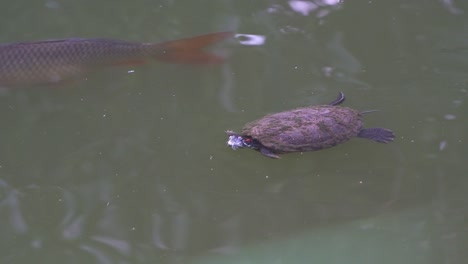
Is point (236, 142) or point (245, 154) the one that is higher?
point (236, 142)

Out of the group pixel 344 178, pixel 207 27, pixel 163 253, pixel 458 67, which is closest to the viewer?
pixel 163 253

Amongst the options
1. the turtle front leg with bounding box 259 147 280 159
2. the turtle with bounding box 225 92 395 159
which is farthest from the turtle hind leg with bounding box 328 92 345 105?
the turtle front leg with bounding box 259 147 280 159

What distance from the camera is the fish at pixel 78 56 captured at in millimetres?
3635

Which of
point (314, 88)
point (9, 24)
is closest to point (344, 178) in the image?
point (314, 88)

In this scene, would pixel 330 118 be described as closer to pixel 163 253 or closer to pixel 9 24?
pixel 163 253

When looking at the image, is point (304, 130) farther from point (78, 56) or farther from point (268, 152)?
point (78, 56)

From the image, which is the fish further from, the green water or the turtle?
the turtle

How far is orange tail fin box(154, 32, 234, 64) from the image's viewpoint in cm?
375

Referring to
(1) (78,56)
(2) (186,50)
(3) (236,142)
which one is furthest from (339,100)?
(1) (78,56)

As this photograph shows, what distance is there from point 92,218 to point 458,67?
278cm

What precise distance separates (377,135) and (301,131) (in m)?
0.58

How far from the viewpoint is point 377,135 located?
3270mm

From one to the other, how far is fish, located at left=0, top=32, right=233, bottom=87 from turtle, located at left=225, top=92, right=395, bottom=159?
873mm

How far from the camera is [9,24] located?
4.15 m
